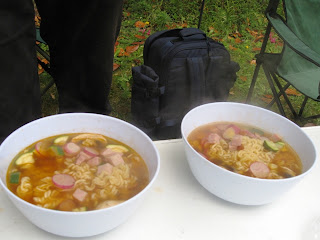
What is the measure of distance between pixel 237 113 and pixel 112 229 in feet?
2.23

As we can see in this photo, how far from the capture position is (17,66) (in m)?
1.61

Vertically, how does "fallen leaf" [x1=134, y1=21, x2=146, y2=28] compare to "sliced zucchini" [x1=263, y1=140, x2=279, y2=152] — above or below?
below

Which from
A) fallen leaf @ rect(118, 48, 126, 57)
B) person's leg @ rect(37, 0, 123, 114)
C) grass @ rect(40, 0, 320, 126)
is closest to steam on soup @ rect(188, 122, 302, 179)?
person's leg @ rect(37, 0, 123, 114)

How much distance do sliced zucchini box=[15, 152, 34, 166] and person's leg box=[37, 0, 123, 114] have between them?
112cm

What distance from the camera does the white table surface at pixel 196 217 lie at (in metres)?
0.97

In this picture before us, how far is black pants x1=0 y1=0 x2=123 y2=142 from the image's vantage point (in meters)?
1.53

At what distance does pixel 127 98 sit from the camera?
10.4 feet

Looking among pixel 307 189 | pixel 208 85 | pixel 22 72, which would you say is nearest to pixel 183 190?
pixel 307 189

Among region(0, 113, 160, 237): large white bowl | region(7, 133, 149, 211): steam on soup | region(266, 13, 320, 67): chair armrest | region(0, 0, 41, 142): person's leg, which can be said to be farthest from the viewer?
region(266, 13, 320, 67): chair armrest

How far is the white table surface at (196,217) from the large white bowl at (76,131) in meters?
0.10

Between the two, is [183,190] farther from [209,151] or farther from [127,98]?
[127,98]

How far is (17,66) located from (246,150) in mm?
1108

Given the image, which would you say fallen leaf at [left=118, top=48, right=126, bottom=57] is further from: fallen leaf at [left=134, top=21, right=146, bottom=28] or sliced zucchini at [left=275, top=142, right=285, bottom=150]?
sliced zucchini at [left=275, top=142, right=285, bottom=150]

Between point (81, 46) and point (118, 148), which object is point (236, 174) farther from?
point (81, 46)
